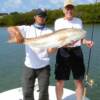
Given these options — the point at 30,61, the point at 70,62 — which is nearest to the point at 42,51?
the point at 30,61

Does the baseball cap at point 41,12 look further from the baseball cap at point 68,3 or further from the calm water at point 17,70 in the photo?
the calm water at point 17,70

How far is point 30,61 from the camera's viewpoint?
6305 millimetres

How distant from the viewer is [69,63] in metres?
6.75

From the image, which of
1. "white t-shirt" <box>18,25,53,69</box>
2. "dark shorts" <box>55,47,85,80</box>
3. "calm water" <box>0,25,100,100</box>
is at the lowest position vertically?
"calm water" <box>0,25,100,100</box>

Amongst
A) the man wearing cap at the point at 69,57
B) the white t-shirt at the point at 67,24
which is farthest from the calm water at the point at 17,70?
the white t-shirt at the point at 67,24

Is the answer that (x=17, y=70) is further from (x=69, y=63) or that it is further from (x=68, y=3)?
(x=68, y=3)

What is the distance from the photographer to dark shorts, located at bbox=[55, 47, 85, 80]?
263 inches

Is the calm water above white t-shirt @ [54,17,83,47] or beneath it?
beneath

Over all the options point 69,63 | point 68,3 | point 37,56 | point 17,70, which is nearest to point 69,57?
point 69,63

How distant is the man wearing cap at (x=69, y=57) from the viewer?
21.5ft

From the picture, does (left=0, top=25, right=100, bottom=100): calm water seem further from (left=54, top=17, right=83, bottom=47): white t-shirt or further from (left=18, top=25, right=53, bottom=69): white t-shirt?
(left=18, top=25, right=53, bottom=69): white t-shirt

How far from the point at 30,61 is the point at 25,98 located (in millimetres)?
688

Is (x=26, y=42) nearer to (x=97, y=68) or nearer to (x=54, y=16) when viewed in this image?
(x=97, y=68)

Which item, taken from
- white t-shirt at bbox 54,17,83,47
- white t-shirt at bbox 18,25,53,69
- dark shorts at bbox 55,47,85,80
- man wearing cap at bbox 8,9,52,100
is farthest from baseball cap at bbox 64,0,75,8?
dark shorts at bbox 55,47,85,80
